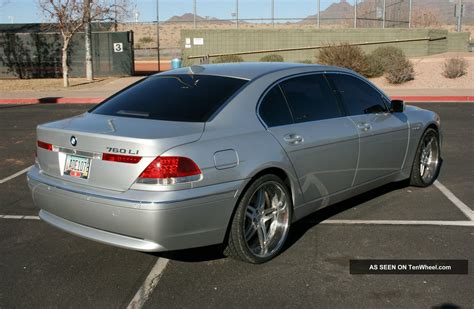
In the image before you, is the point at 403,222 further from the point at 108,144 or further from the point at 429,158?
Result: the point at 108,144

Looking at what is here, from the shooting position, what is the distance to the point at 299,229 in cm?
525

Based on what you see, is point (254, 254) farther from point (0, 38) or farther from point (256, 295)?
point (0, 38)

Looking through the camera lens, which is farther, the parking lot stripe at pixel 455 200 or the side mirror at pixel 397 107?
the side mirror at pixel 397 107

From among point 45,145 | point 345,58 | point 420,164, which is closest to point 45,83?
point 345,58

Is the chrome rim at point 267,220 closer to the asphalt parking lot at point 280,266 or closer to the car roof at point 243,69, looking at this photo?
the asphalt parking lot at point 280,266

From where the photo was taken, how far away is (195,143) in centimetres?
389

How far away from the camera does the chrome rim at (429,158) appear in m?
6.64

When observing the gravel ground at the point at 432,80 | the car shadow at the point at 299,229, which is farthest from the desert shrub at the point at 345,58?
the car shadow at the point at 299,229

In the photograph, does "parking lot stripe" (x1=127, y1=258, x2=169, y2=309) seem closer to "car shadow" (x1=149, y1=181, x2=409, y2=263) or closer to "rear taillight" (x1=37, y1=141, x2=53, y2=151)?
"car shadow" (x1=149, y1=181, x2=409, y2=263)

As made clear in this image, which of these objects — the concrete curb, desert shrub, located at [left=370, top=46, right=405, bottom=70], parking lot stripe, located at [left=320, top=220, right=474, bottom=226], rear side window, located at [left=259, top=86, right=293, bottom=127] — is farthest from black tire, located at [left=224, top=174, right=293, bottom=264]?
desert shrub, located at [left=370, top=46, right=405, bottom=70]

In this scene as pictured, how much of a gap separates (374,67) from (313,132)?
19761mm

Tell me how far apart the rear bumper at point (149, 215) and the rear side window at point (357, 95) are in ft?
6.41

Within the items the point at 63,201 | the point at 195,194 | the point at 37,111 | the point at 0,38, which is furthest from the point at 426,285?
the point at 0,38

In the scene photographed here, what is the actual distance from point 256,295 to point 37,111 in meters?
13.1
